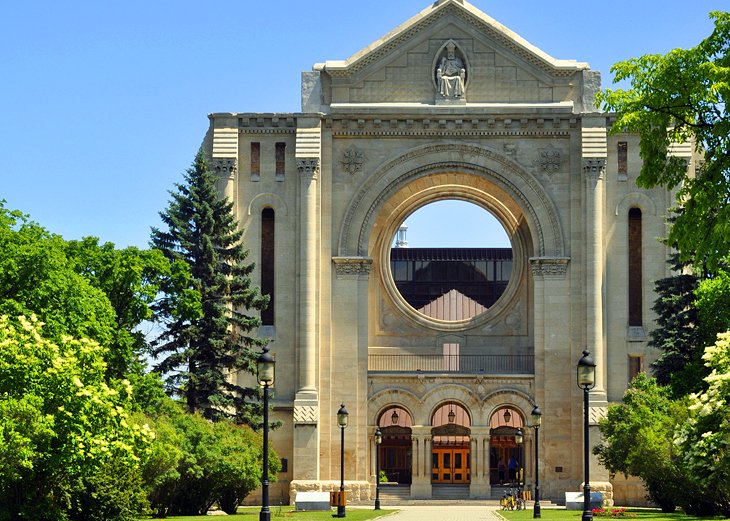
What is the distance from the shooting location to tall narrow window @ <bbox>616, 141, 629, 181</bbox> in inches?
2862

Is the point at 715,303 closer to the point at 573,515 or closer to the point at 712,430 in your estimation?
the point at 573,515

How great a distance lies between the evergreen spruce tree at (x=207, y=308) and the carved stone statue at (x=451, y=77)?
39.7 ft

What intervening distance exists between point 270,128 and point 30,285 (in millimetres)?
27065

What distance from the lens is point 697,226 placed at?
28.7m

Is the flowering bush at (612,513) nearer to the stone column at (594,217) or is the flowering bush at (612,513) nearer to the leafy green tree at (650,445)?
the leafy green tree at (650,445)

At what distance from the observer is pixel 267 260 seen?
241ft

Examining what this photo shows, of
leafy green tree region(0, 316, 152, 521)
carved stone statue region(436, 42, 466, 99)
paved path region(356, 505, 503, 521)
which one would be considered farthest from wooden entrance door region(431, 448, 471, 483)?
leafy green tree region(0, 316, 152, 521)

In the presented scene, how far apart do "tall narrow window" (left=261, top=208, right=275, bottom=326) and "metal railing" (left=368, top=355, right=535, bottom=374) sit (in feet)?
18.8

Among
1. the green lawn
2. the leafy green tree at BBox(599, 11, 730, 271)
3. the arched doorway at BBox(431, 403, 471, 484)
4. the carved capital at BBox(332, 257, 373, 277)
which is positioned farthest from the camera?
the arched doorway at BBox(431, 403, 471, 484)

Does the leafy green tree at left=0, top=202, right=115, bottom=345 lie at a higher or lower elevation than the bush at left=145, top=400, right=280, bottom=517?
higher

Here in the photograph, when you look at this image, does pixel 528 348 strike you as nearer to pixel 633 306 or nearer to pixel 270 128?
pixel 633 306

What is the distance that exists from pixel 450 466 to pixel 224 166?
19811mm

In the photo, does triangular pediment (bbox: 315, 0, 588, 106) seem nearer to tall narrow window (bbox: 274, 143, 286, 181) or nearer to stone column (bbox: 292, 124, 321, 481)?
stone column (bbox: 292, 124, 321, 481)

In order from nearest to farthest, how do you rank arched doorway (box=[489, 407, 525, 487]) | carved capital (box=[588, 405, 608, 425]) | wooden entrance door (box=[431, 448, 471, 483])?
carved capital (box=[588, 405, 608, 425]) → arched doorway (box=[489, 407, 525, 487]) → wooden entrance door (box=[431, 448, 471, 483])
